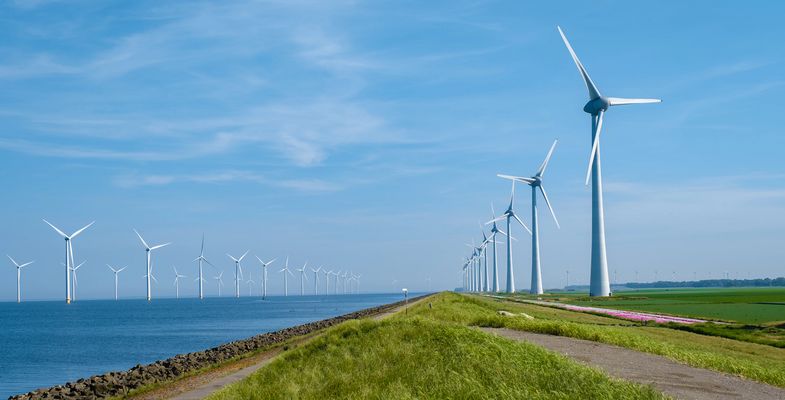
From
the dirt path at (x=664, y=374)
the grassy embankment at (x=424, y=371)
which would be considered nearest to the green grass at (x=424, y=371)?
the grassy embankment at (x=424, y=371)

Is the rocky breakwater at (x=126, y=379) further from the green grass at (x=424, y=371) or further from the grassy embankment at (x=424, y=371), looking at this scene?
the green grass at (x=424, y=371)

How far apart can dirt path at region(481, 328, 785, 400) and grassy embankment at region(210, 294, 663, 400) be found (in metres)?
1.72

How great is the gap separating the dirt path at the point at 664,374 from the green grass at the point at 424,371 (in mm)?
1702

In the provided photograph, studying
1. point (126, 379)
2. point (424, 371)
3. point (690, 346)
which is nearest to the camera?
point (424, 371)

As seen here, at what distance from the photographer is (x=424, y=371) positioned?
21.1 m

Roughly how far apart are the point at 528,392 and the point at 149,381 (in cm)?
2234

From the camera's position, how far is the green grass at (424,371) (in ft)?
59.1

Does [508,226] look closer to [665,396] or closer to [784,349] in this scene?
[784,349]

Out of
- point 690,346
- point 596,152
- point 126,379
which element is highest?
point 596,152

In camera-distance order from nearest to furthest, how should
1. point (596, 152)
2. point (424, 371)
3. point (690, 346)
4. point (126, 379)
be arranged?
point (424, 371), point (690, 346), point (126, 379), point (596, 152)

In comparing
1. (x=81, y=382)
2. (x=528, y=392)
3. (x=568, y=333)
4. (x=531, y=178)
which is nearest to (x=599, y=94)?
(x=531, y=178)

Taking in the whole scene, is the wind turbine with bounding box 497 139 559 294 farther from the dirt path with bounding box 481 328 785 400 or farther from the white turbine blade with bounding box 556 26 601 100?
the dirt path with bounding box 481 328 785 400

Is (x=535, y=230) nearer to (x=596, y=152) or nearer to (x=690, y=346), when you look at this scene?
(x=596, y=152)

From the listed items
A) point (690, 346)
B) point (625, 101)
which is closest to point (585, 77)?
point (625, 101)
